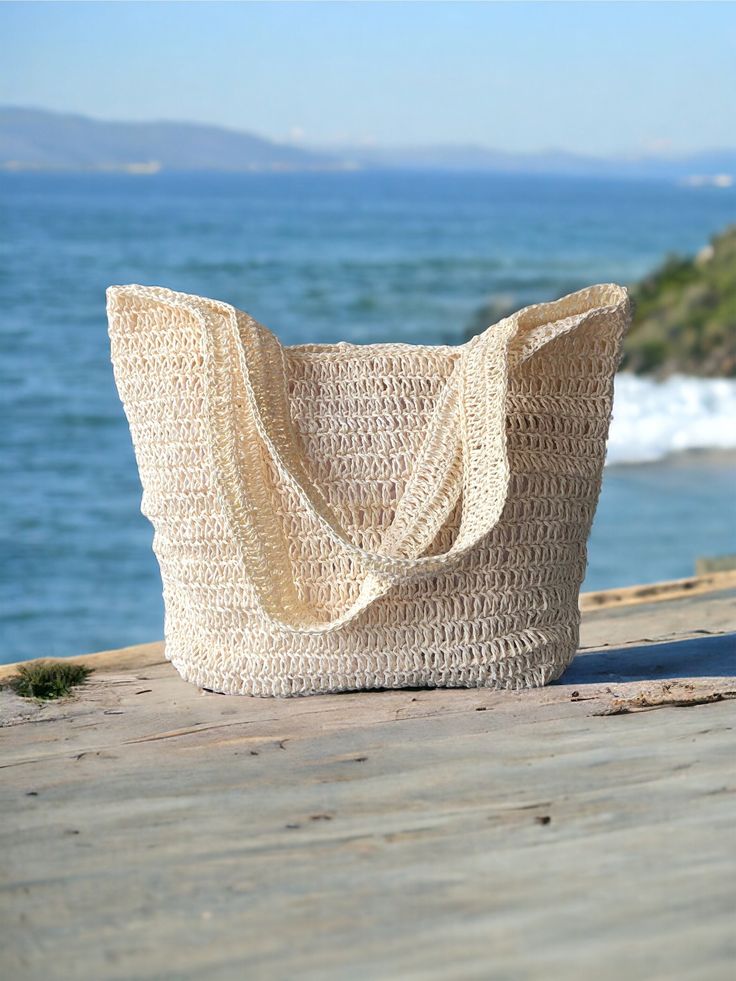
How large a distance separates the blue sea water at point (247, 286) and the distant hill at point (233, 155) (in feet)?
0.45

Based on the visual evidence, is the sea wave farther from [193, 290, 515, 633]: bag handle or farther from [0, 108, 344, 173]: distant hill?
[0, 108, 344, 173]: distant hill

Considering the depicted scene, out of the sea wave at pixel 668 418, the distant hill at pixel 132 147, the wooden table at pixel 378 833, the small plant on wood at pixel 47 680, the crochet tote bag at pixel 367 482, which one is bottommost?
the sea wave at pixel 668 418

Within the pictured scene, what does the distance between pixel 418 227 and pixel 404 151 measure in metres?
1.50

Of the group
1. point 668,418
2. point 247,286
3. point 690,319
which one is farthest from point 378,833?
point 247,286

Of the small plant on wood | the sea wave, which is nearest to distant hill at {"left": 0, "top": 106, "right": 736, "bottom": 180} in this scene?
the sea wave

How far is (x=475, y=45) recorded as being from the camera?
9.89 m

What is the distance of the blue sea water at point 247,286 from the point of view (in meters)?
4.25

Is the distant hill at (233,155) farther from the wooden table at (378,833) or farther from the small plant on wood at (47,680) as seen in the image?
the wooden table at (378,833)

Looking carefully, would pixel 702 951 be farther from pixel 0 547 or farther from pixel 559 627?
pixel 0 547

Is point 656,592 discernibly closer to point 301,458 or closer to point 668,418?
point 301,458

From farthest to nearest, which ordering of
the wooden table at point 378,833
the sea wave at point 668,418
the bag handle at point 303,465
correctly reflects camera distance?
the sea wave at point 668,418
the bag handle at point 303,465
the wooden table at point 378,833

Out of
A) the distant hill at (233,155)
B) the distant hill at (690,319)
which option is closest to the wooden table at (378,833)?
the distant hill at (690,319)

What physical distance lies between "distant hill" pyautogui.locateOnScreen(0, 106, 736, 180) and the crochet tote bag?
24.1 feet

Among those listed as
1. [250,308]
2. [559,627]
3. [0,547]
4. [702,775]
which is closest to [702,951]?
[702,775]
